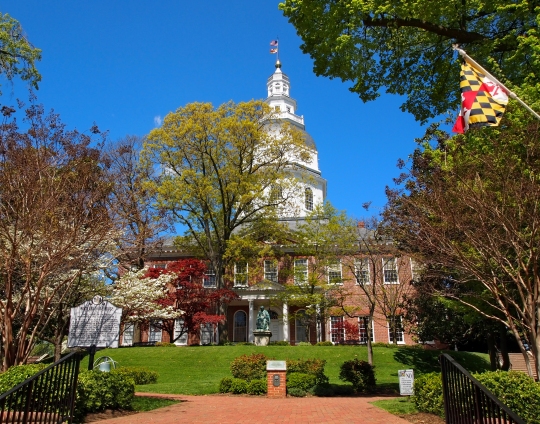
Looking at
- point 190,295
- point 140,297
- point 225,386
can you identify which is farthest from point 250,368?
point 190,295

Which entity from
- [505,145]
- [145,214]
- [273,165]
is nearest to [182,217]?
[145,214]

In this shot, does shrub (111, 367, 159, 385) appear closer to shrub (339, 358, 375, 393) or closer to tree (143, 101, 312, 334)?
shrub (339, 358, 375, 393)

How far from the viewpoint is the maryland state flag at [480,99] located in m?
8.35

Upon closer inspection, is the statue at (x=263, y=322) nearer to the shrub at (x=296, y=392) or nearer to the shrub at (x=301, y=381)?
the shrub at (x=301, y=381)

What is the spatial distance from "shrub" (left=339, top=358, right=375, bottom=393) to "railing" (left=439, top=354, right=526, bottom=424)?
879cm

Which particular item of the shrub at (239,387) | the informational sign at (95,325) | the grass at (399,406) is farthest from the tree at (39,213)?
the grass at (399,406)

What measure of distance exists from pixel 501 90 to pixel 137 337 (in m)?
29.5

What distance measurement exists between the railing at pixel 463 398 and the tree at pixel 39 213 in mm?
8018

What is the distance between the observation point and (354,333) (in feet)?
97.7

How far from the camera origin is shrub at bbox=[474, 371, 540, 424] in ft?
25.0

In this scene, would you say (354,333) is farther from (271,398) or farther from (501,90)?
(501,90)

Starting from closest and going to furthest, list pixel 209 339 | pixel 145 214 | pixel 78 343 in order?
pixel 78 343 → pixel 145 214 → pixel 209 339

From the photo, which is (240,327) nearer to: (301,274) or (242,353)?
(301,274)

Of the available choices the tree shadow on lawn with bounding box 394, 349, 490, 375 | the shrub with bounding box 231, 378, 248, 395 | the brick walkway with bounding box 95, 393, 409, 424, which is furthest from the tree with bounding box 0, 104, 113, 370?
the tree shadow on lawn with bounding box 394, 349, 490, 375
